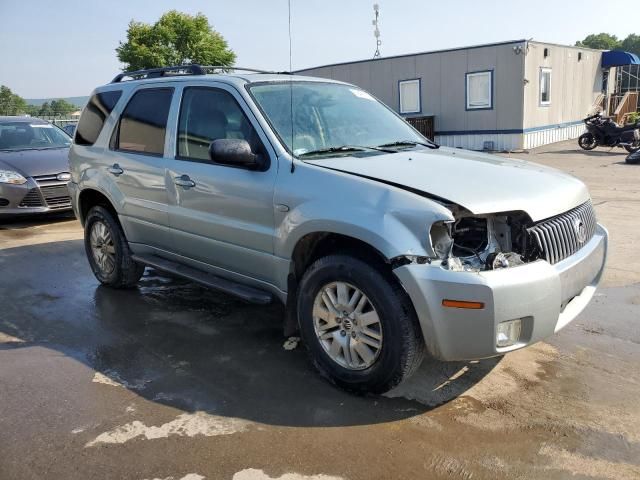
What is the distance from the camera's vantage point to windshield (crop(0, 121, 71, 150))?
10.3 meters

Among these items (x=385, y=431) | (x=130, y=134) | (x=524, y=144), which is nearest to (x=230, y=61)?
(x=524, y=144)

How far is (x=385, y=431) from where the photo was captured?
10.6 ft

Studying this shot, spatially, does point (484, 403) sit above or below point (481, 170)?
below

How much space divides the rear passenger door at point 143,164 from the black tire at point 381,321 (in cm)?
183

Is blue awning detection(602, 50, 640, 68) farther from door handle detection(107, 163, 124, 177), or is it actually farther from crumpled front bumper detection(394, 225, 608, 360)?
crumpled front bumper detection(394, 225, 608, 360)

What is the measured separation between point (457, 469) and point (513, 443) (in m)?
0.39

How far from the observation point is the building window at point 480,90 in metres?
19.3

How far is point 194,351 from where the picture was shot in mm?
4355

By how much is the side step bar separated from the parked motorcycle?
594 inches

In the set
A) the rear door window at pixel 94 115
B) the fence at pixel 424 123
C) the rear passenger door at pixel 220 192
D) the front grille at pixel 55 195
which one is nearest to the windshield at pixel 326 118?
the rear passenger door at pixel 220 192

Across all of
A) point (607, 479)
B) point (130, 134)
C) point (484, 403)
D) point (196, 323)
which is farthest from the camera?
point (130, 134)

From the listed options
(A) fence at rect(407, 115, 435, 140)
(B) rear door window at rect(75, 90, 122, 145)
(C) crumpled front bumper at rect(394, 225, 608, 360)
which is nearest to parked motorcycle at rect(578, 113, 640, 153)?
(A) fence at rect(407, 115, 435, 140)

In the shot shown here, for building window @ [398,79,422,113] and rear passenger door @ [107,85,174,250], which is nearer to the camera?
rear passenger door @ [107,85,174,250]

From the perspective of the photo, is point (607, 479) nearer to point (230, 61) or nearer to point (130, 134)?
point (130, 134)
